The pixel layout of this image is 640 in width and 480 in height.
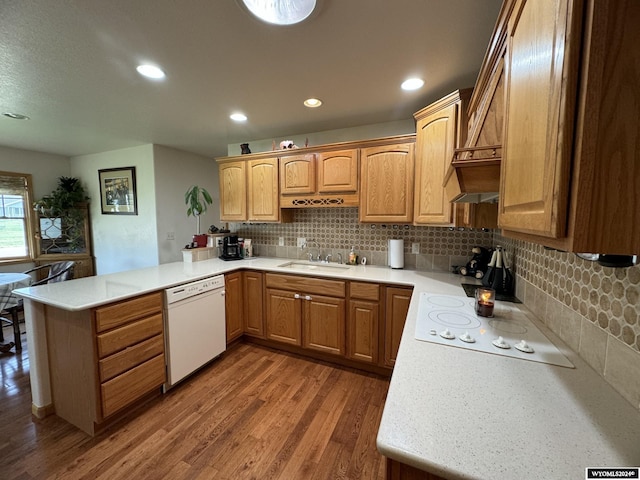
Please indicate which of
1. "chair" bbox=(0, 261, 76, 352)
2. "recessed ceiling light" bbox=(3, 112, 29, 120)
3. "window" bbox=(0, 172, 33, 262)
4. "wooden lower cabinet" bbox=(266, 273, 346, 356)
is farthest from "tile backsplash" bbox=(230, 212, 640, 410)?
"window" bbox=(0, 172, 33, 262)

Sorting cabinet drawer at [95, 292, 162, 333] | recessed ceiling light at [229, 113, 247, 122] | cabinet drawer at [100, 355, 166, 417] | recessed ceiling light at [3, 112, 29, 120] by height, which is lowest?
cabinet drawer at [100, 355, 166, 417]

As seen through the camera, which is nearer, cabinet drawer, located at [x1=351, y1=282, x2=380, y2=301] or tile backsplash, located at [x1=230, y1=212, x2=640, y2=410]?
tile backsplash, located at [x1=230, y1=212, x2=640, y2=410]

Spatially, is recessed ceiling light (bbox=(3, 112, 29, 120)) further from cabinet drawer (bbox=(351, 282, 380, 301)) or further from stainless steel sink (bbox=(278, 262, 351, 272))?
cabinet drawer (bbox=(351, 282, 380, 301))

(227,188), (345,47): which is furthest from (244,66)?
(227,188)

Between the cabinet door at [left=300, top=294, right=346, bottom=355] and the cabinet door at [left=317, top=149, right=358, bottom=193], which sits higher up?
the cabinet door at [left=317, top=149, right=358, bottom=193]

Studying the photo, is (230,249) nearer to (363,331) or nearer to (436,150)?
(363,331)

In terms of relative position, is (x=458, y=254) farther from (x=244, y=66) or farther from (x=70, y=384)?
(x=70, y=384)

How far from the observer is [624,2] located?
43cm

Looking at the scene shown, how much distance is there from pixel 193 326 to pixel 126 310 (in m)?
0.58

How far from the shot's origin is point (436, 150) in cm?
198

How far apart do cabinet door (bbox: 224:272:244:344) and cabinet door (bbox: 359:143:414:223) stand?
1.46 metres

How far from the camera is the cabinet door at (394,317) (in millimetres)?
2086

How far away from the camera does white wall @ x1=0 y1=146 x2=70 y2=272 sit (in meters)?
3.85

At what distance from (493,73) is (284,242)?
101 inches
